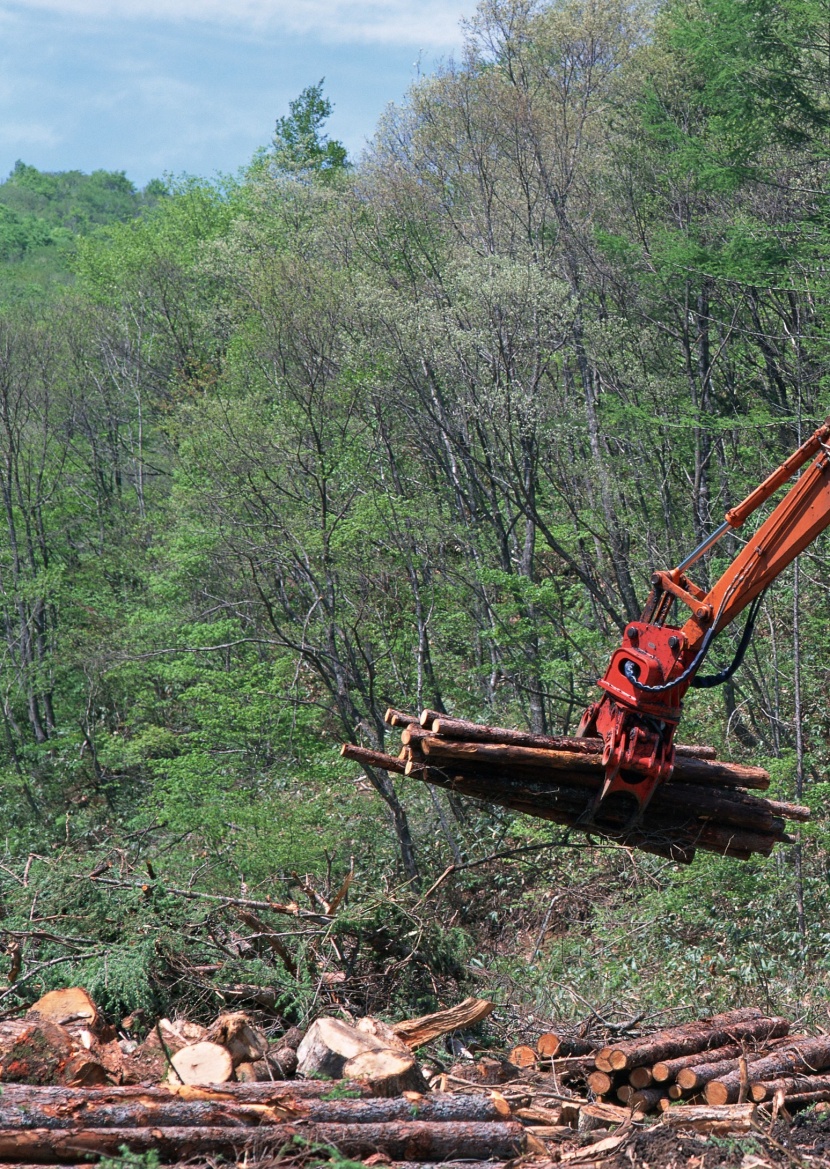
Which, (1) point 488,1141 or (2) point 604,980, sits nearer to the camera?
(1) point 488,1141

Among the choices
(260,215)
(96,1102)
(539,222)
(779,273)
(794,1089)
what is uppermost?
(260,215)

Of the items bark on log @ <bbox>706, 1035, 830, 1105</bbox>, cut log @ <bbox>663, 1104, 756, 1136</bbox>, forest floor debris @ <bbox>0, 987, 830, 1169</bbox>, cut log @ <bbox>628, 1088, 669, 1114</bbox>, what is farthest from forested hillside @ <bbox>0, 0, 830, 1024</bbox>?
cut log @ <bbox>663, 1104, 756, 1136</bbox>

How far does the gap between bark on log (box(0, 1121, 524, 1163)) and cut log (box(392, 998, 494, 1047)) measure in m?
1.80

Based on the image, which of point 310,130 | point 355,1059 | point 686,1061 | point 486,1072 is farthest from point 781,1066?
point 310,130

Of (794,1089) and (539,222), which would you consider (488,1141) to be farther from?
(539,222)

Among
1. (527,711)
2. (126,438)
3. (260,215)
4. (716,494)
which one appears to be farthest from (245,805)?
(260,215)

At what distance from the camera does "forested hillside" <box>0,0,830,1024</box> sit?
43.7 ft

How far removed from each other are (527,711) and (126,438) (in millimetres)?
13565

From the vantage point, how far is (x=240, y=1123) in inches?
209

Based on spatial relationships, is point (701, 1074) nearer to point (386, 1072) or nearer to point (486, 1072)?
point (486, 1072)

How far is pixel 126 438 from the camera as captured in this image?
86.7 feet

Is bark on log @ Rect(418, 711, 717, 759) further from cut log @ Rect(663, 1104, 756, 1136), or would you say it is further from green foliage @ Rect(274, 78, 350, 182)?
green foliage @ Rect(274, 78, 350, 182)

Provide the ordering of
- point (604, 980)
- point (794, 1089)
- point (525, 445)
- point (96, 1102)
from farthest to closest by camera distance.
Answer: point (525, 445), point (604, 980), point (794, 1089), point (96, 1102)

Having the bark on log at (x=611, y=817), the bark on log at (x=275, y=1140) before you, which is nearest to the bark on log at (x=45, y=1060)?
the bark on log at (x=275, y=1140)
